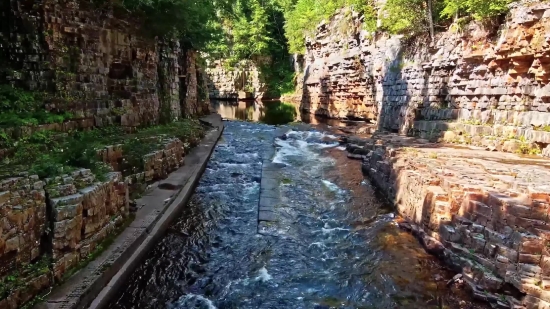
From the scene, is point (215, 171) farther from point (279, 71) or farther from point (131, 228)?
point (279, 71)

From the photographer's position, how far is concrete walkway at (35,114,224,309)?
216 inches

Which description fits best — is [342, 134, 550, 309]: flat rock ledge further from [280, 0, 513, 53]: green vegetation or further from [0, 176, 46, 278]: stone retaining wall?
[0, 176, 46, 278]: stone retaining wall

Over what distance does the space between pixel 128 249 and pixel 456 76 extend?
1249 centimetres

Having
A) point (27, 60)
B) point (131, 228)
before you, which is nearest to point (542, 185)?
point (131, 228)

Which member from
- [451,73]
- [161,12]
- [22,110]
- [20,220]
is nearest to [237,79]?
[161,12]

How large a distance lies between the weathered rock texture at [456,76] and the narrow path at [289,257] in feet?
15.0

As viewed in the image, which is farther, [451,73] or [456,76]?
[451,73]

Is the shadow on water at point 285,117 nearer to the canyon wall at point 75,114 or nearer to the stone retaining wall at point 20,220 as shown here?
A: the canyon wall at point 75,114

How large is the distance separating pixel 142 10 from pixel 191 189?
640 cm

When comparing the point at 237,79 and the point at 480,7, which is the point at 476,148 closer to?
the point at 480,7

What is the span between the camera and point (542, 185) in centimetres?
723

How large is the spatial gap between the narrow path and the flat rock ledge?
17.2 inches

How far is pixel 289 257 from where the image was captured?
7.78m

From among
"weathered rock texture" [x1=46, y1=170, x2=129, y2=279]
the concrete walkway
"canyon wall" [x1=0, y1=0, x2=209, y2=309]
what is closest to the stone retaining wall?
"canyon wall" [x1=0, y1=0, x2=209, y2=309]
